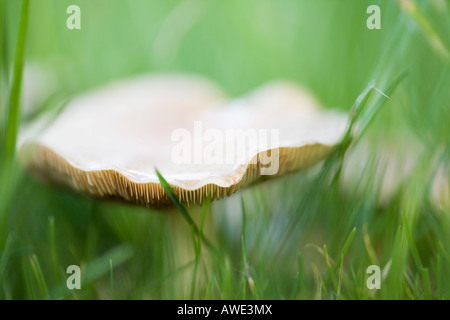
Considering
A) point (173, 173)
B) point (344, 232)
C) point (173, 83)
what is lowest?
point (344, 232)

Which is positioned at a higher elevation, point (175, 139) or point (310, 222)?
point (175, 139)

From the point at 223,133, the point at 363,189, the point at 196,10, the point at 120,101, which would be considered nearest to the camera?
the point at 363,189

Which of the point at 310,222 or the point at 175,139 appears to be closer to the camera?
the point at 310,222

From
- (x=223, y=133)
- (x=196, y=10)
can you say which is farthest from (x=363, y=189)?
(x=196, y=10)

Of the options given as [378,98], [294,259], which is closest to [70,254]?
[294,259]
